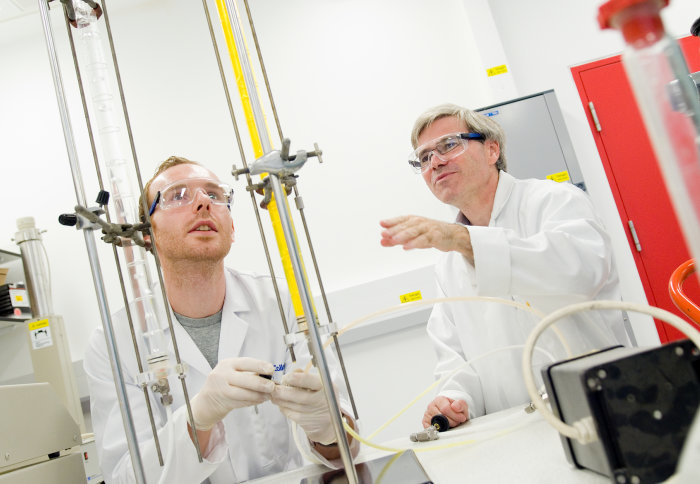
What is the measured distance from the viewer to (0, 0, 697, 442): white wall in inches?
128

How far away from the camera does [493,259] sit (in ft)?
4.17

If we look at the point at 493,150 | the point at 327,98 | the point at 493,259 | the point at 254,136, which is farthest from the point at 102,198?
the point at 327,98

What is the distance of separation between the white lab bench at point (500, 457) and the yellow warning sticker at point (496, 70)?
8.27 feet

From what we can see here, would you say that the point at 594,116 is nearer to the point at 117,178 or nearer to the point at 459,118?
the point at 459,118

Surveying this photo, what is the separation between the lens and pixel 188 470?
122 cm

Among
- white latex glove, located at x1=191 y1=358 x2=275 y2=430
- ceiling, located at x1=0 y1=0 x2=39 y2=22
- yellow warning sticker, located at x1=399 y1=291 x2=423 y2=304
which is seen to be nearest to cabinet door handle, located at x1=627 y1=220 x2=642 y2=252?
yellow warning sticker, located at x1=399 y1=291 x2=423 y2=304

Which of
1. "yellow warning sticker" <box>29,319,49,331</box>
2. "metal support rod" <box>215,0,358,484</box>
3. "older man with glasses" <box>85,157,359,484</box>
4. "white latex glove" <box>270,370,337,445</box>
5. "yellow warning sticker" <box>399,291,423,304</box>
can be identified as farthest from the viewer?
"yellow warning sticker" <box>399,291,423,304</box>

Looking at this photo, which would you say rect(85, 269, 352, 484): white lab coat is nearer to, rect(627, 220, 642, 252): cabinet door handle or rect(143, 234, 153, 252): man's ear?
rect(143, 234, 153, 252): man's ear

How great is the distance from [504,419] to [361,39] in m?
2.77

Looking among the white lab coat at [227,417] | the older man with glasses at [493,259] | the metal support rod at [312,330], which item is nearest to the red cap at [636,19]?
the metal support rod at [312,330]

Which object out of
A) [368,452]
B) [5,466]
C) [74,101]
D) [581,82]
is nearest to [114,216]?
[5,466]

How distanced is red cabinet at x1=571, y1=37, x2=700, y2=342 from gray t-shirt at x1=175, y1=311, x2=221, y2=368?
256 cm

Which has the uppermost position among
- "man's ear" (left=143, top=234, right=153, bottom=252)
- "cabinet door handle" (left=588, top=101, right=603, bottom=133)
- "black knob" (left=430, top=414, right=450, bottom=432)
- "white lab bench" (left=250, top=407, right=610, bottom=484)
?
"cabinet door handle" (left=588, top=101, right=603, bottom=133)

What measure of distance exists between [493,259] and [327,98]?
2297mm
